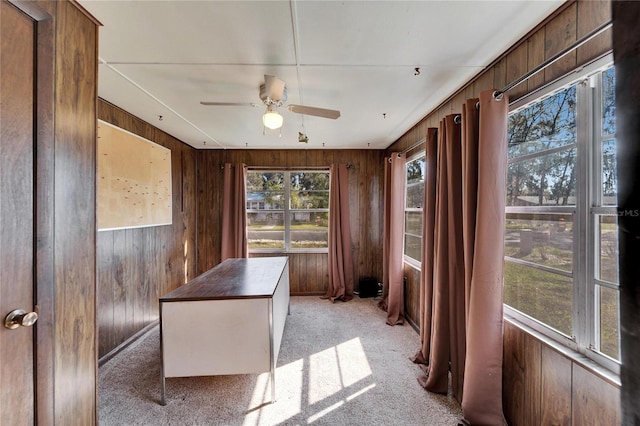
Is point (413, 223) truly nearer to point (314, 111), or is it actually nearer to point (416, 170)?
point (416, 170)

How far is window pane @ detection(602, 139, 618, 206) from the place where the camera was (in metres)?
1.25

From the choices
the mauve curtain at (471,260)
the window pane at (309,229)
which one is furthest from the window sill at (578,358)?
the window pane at (309,229)

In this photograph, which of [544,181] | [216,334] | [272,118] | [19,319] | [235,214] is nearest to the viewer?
[19,319]

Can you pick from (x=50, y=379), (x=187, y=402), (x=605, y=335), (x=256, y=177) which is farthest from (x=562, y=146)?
(x=256, y=177)

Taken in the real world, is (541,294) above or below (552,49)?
below

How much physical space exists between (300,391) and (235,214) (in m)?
2.81

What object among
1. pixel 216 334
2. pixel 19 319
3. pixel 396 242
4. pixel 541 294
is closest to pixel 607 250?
pixel 541 294

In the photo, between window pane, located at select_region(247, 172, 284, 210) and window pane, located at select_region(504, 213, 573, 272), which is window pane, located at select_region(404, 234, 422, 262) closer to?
window pane, located at select_region(504, 213, 573, 272)

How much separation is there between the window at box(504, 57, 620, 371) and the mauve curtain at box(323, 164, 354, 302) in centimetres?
257

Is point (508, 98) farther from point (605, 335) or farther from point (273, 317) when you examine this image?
point (273, 317)

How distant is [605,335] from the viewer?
1.27 meters

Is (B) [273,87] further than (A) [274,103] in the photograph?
No

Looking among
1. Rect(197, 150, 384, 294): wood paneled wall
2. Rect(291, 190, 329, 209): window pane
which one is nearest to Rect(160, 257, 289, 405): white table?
Rect(197, 150, 384, 294): wood paneled wall

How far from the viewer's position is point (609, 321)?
4.15 ft
